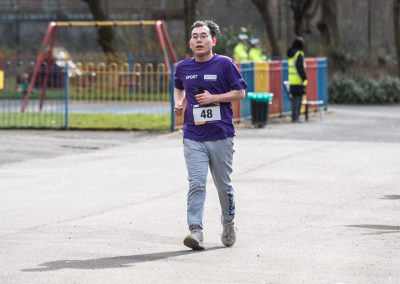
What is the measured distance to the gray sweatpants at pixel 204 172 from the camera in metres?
9.88

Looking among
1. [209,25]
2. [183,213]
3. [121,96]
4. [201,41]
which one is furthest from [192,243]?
[121,96]

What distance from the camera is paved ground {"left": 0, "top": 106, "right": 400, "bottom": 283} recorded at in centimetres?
878

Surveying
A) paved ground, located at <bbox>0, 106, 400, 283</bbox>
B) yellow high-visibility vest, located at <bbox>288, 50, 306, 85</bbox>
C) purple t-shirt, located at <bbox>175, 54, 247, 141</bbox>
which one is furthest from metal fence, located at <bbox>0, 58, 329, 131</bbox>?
purple t-shirt, located at <bbox>175, 54, 247, 141</bbox>

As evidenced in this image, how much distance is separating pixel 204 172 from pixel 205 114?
466 mm

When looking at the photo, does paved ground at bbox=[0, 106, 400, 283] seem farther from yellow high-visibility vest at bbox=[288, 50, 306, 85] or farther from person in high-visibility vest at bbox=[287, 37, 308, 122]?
yellow high-visibility vest at bbox=[288, 50, 306, 85]

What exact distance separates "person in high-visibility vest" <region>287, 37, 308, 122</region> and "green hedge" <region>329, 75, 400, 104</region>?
850cm

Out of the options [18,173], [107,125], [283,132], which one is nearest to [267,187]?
[18,173]

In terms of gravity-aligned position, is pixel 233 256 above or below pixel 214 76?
below

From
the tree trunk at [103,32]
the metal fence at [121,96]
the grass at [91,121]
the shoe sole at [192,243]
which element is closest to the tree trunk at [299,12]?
the tree trunk at [103,32]

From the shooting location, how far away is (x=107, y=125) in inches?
994

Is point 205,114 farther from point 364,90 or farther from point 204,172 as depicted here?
point 364,90

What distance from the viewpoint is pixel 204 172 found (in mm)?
9945

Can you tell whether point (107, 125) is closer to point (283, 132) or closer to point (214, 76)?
point (283, 132)

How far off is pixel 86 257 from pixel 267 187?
17.2 ft
